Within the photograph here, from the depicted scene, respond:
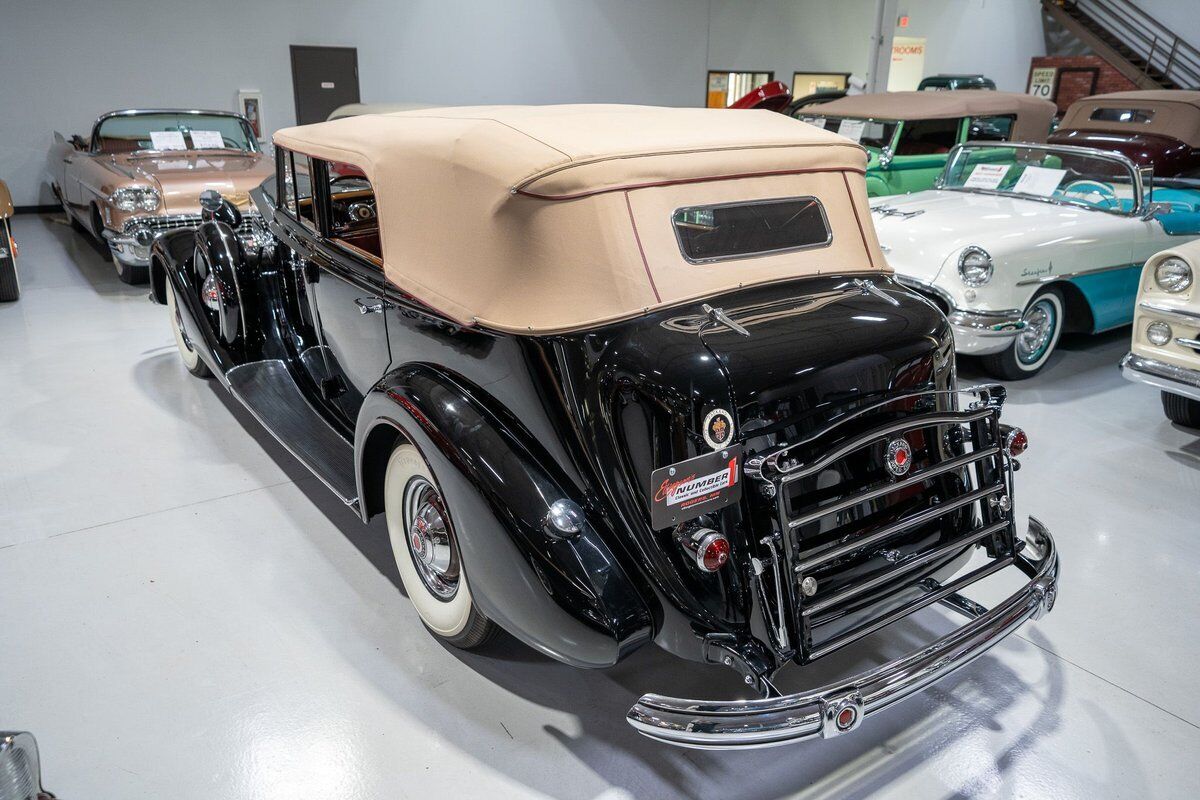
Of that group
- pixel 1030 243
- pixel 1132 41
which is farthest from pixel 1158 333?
pixel 1132 41

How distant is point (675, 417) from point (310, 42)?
39.5 ft

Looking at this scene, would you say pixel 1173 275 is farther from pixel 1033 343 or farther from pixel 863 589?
pixel 863 589

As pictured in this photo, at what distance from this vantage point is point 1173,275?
4.28m

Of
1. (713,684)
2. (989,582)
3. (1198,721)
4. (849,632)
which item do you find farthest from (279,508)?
(1198,721)

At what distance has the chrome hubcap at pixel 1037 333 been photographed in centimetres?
529

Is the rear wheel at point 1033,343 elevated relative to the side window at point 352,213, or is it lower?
lower

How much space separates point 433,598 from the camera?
9.08 ft

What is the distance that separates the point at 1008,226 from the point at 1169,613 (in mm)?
2877

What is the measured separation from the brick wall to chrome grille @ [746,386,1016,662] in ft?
62.8

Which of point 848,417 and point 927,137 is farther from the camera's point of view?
point 927,137

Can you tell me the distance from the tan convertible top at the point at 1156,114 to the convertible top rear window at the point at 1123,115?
0.03 meters

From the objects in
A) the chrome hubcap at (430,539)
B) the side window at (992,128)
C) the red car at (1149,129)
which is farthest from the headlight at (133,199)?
the red car at (1149,129)

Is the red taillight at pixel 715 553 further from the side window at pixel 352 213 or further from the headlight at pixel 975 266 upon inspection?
the headlight at pixel 975 266

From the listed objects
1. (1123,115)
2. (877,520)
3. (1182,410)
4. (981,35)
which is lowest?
(1182,410)
